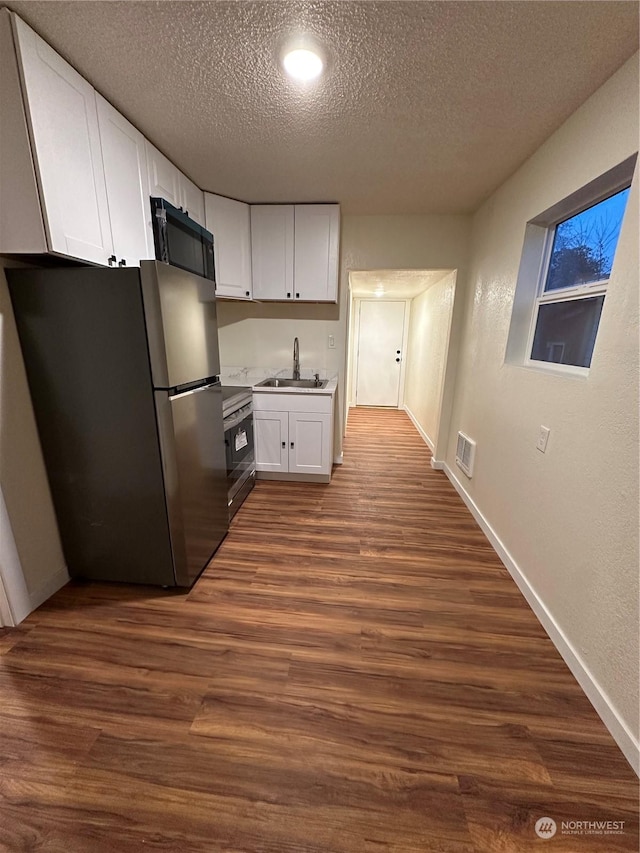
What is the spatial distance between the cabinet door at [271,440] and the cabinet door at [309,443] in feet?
0.19

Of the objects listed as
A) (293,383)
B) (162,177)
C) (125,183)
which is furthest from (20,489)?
(293,383)

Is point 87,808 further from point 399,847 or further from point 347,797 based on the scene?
point 399,847

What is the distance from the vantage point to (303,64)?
1.37 m

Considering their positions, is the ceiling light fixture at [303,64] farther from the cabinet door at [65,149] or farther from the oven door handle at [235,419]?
the oven door handle at [235,419]

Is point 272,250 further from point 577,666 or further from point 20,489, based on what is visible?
point 577,666

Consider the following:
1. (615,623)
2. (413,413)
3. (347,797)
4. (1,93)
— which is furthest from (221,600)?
(413,413)

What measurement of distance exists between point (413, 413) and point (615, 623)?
14.6 feet

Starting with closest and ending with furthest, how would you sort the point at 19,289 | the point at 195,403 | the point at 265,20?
1. the point at 265,20
2. the point at 19,289
3. the point at 195,403

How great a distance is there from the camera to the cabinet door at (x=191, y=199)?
2359mm

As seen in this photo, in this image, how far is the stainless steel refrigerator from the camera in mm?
1459

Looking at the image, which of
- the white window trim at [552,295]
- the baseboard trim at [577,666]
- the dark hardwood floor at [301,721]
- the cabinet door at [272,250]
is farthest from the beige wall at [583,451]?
the cabinet door at [272,250]

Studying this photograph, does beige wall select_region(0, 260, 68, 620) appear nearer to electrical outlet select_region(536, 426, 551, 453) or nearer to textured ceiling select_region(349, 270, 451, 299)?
electrical outlet select_region(536, 426, 551, 453)

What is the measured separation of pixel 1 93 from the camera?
48.2 inches

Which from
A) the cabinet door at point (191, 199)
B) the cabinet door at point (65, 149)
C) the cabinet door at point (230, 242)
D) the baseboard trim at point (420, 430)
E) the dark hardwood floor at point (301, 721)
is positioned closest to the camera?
the dark hardwood floor at point (301, 721)
